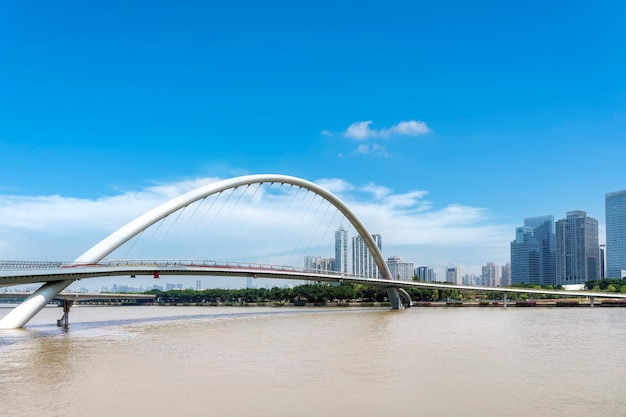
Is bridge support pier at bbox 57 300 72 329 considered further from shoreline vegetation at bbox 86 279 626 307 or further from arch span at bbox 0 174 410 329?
shoreline vegetation at bbox 86 279 626 307

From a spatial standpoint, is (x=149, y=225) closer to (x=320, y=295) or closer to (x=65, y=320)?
(x=65, y=320)

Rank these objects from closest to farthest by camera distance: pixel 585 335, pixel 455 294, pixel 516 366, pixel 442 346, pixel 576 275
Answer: pixel 516 366, pixel 442 346, pixel 585 335, pixel 455 294, pixel 576 275

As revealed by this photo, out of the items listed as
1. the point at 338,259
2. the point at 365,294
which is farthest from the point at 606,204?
the point at 365,294

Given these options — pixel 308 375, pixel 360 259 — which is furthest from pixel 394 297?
pixel 360 259

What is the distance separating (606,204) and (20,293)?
130m

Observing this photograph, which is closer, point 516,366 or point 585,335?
point 516,366

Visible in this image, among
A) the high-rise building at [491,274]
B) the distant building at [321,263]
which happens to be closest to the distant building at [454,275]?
the high-rise building at [491,274]

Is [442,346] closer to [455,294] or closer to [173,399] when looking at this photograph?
[173,399]

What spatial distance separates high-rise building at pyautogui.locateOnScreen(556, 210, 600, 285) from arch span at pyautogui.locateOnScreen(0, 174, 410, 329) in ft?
308

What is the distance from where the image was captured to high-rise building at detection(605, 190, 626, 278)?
121 meters

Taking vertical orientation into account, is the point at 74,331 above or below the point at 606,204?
below

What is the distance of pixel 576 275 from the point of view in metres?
123

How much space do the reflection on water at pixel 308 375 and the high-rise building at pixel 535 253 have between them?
389 feet

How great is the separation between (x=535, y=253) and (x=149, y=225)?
125460 mm
